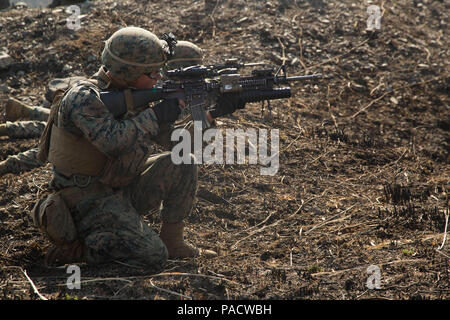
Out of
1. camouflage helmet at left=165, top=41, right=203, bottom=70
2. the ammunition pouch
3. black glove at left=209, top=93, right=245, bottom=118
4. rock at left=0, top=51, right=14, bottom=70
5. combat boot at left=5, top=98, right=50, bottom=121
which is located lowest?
the ammunition pouch

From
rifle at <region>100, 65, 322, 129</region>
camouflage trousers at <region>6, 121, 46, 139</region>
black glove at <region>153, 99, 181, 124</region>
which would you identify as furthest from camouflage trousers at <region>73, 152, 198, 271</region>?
camouflage trousers at <region>6, 121, 46, 139</region>

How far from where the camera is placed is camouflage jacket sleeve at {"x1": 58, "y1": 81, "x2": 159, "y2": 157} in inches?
155

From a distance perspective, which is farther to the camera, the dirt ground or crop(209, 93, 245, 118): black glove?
crop(209, 93, 245, 118): black glove

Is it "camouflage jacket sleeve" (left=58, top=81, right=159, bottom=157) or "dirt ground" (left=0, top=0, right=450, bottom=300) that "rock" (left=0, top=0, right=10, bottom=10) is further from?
"camouflage jacket sleeve" (left=58, top=81, right=159, bottom=157)

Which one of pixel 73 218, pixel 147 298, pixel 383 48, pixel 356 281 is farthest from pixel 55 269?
pixel 383 48

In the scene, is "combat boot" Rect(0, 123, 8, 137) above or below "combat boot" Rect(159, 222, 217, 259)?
above

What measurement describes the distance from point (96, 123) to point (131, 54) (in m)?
0.57

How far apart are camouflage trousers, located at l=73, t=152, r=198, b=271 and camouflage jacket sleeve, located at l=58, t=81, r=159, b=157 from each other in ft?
1.35

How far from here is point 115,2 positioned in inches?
403

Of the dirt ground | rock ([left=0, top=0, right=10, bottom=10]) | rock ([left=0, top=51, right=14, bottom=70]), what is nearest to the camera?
the dirt ground

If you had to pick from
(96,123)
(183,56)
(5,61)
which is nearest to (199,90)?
(96,123)
